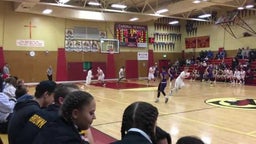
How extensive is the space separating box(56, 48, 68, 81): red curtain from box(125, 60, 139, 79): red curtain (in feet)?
20.6

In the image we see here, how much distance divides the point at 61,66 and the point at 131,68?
7115 millimetres

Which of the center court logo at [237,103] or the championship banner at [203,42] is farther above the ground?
the championship banner at [203,42]

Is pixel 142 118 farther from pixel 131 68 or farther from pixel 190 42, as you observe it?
pixel 190 42

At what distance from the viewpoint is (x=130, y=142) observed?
1.56 metres

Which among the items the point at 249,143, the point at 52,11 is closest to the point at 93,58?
the point at 52,11

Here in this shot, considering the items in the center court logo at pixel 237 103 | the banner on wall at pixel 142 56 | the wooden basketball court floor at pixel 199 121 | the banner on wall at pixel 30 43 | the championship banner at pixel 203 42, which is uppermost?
the championship banner at pixel 203 42

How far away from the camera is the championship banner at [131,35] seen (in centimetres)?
2598

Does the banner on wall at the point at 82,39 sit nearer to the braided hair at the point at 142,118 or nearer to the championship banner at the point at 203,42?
the championship banner at the point at 203,42

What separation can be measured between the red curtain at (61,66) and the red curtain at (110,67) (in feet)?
13.4

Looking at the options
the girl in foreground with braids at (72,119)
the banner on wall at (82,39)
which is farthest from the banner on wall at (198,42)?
the girl in foreground with braids at (72,119)

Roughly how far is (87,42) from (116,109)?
47.9 ft

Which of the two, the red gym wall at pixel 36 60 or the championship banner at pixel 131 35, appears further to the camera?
the championship banner at pixel 131 35

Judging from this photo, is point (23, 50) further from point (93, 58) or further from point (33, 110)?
point (33, 110)

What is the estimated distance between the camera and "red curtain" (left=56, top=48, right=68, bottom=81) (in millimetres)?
23141
